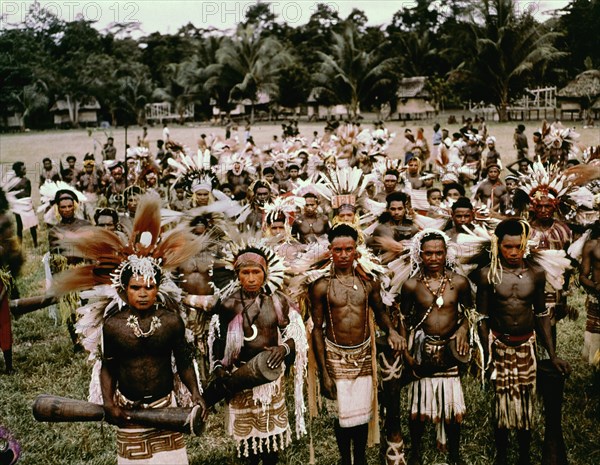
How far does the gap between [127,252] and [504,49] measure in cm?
3446

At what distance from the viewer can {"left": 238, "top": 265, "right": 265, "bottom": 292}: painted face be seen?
4.22 m

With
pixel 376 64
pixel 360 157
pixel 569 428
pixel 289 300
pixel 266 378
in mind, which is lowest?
pixel 569 428

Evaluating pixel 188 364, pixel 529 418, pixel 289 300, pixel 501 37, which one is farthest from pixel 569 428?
pixel 501 37

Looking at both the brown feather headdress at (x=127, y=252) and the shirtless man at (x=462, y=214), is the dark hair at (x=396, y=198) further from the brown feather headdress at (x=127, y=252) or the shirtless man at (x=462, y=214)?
the brown feather headdress at (x=127, y=252)

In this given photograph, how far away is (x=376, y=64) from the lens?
127ft

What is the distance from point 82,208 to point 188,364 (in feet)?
16.0

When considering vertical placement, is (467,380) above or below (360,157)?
below

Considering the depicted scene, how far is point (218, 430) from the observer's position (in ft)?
17.6

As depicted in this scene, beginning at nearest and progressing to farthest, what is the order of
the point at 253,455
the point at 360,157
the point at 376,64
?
the point at 253,455 < the point at 360,157 < the point at 376,64

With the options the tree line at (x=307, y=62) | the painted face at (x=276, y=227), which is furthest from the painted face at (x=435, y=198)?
the tree line at (x=307, y=62)

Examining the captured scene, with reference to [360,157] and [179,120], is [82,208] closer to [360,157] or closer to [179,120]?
[360,157]

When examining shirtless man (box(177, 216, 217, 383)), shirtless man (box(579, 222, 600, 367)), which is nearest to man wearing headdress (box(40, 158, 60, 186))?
shirtless man (box(177, 216, 217, 383))

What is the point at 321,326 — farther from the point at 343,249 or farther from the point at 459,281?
the point at 459,281

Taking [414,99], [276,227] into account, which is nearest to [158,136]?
[414,99]
